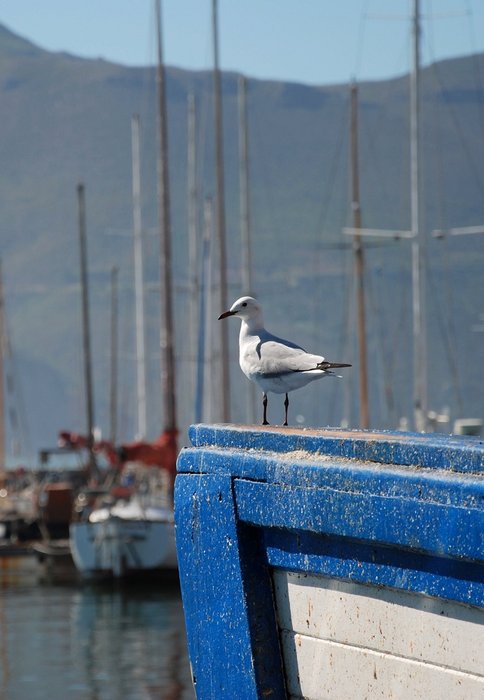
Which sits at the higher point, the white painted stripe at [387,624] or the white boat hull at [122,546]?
the white painted stripe at [387,624]

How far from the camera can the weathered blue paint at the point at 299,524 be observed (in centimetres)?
321

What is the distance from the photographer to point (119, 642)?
2239 cm

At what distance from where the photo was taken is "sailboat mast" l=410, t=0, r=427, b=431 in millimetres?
26656

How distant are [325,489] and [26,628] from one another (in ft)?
69.1

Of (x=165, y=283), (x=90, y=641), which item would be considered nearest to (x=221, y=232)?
(x=165, y=283)

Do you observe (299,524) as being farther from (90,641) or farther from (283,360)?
(90,641)

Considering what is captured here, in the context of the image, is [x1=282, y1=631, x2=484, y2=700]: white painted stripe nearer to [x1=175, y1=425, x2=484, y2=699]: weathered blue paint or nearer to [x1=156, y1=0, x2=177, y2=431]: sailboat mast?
[x1=175, y1=425, x2=484, y2=699]: weathered blue paint

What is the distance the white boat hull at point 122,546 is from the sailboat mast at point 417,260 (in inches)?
178

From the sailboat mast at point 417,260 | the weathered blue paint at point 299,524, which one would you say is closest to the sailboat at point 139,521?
the sailboat mast at point 417,260

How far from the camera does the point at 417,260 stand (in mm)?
27438

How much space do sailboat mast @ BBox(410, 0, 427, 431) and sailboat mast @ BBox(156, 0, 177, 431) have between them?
4167 mm

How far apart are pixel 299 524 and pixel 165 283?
2684 cm

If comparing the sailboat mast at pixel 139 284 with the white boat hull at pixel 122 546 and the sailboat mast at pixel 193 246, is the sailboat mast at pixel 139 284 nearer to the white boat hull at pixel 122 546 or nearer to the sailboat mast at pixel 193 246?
the sailboat mast at pixel 193 246

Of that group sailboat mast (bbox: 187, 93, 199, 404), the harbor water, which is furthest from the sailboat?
sailboat mast (bbox: 187, 93, 199, 404)
